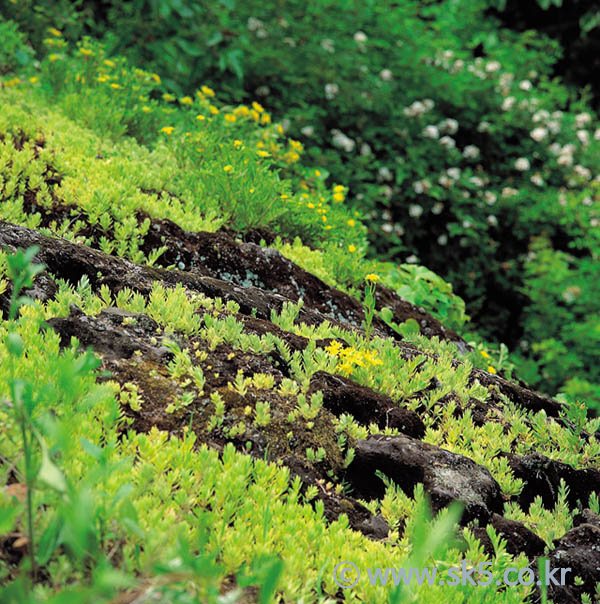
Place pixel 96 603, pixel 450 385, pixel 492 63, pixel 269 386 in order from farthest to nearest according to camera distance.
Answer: pixel 492 63
pixel 450 385
pixel 269 386
pixel 96 603

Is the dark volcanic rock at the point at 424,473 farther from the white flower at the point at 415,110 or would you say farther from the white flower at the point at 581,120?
the white flower at the point at 581,120

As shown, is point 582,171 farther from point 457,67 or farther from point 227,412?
point 227,412

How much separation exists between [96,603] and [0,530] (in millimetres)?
201

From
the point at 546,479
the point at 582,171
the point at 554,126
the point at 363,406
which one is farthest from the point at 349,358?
the point at 554,126

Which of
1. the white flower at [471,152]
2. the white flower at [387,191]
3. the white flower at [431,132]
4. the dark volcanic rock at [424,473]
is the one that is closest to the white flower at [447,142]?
the white flower at [431,132]

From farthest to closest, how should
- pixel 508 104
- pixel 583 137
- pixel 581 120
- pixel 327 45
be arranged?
pixel 581 120
pixel 583 137
pixel 508 104
pixel 327 45

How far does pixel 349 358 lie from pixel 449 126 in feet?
19.6

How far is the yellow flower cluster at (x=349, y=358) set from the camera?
268 centimetres

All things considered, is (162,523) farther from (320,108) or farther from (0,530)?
(320,108)

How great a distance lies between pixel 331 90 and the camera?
745 cm

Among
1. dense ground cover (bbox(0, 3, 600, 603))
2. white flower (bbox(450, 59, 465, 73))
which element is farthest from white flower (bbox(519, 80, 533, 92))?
dense ground cover (bbox(0, 3, 600, 603))

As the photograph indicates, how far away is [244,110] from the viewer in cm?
576

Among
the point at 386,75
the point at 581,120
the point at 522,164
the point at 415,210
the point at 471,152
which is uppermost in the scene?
the point at 581,120

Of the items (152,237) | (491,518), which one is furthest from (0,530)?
(152,237)
